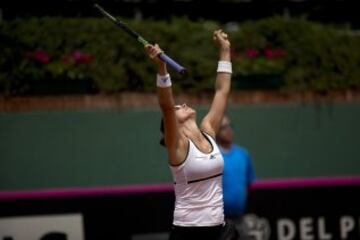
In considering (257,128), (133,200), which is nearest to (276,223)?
(133,200)

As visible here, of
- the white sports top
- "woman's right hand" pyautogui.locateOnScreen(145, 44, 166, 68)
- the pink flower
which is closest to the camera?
"woman's right hand" pyautogui.locateOnScreen(145, 44, 166, 68)

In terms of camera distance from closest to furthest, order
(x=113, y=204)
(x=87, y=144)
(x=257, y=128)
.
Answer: (x=113, y=204)
(x=87, y=144)
(x=257, y=128)

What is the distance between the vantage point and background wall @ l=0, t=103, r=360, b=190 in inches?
271

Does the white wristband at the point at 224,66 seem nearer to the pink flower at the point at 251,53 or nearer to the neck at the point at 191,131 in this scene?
the neck at the point at 191,131

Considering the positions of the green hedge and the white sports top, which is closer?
the white sports top

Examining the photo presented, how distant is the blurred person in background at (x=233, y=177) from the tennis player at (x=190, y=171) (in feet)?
5.34

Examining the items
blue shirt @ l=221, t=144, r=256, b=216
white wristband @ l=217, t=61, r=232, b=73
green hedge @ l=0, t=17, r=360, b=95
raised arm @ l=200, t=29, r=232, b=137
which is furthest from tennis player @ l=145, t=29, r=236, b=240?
green hedge @ l=0, t=17, r=360, b=95

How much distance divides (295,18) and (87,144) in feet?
9.61

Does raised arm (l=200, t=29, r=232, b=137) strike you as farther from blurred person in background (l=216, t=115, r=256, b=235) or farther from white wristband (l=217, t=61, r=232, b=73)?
blurred person in background (l=216, t=115, r=256, b=235)

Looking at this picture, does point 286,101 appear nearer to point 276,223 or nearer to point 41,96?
point 276,223

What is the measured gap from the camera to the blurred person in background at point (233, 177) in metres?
5.59

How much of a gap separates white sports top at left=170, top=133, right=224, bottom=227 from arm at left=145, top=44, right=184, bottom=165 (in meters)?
0.14

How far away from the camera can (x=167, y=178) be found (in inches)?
284

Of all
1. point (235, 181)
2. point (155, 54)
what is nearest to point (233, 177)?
point (235, 181)
